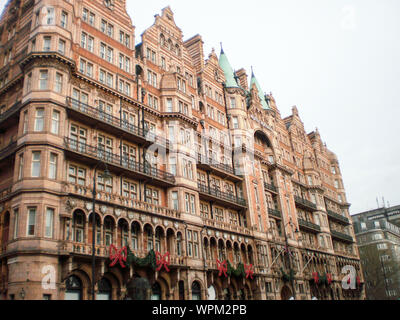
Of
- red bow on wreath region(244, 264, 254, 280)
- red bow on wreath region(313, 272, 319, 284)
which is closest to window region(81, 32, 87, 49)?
red bow on wreath region(244, 264, 254, 280)

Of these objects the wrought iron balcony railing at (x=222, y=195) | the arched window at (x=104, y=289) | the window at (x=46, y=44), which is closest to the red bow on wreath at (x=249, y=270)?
the wrought iron balcony railing at (x=222, y=195)

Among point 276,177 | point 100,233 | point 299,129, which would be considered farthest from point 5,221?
point 299,129

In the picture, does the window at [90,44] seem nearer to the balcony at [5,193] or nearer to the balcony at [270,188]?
the balcony at [5,193]

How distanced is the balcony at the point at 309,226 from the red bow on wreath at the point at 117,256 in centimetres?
4027

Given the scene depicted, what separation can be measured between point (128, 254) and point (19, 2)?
2826 centimetres

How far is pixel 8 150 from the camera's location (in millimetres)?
34156

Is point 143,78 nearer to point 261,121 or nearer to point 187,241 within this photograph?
point 187,241

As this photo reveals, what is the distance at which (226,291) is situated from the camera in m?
46.0

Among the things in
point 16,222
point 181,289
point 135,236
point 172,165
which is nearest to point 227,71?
point 172,165

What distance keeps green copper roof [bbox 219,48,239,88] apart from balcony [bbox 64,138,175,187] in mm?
24265

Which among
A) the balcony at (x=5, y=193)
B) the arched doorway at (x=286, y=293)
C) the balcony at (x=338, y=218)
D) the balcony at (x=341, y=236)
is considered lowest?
the arched doorway at (x=286, y=293)

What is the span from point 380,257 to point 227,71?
239 feet

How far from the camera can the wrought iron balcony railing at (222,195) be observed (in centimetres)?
4841

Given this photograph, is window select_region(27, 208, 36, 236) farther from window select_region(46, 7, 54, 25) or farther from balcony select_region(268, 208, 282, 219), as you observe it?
balcony select_region(268, 208, 282, 219)
